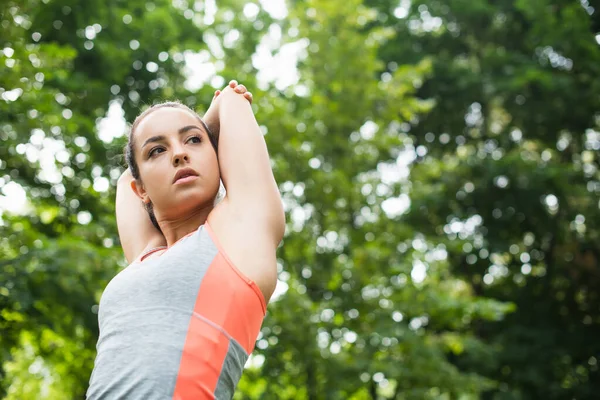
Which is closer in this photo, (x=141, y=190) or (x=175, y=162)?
(x=175, y=162)

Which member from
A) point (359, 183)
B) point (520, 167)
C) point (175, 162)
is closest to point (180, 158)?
point (175, 162)

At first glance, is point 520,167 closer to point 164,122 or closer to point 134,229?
point 134,229

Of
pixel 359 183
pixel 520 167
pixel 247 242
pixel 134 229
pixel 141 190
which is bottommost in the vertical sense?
pixel 520 167

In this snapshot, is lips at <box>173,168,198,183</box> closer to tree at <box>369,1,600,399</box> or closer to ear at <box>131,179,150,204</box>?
ear at <box>131,179,150,204</box>

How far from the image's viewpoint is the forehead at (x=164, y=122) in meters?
1.58

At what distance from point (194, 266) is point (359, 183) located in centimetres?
713

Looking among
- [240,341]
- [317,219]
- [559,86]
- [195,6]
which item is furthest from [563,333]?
[240,341]

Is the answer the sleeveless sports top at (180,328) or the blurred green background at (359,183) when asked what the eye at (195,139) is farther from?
the blurred green background at (359,183)

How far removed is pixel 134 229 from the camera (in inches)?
74.7

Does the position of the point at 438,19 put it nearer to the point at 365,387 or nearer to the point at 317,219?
the point at 317,219

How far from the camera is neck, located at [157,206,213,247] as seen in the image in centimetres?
160

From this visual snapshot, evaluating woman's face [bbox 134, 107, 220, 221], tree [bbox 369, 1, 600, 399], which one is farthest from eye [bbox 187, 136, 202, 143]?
tree [bbox 369, 1, 600, 399]

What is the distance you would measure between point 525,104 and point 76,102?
8.10 m

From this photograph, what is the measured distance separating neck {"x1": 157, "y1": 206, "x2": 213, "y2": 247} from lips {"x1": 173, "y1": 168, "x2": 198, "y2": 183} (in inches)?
3.9
